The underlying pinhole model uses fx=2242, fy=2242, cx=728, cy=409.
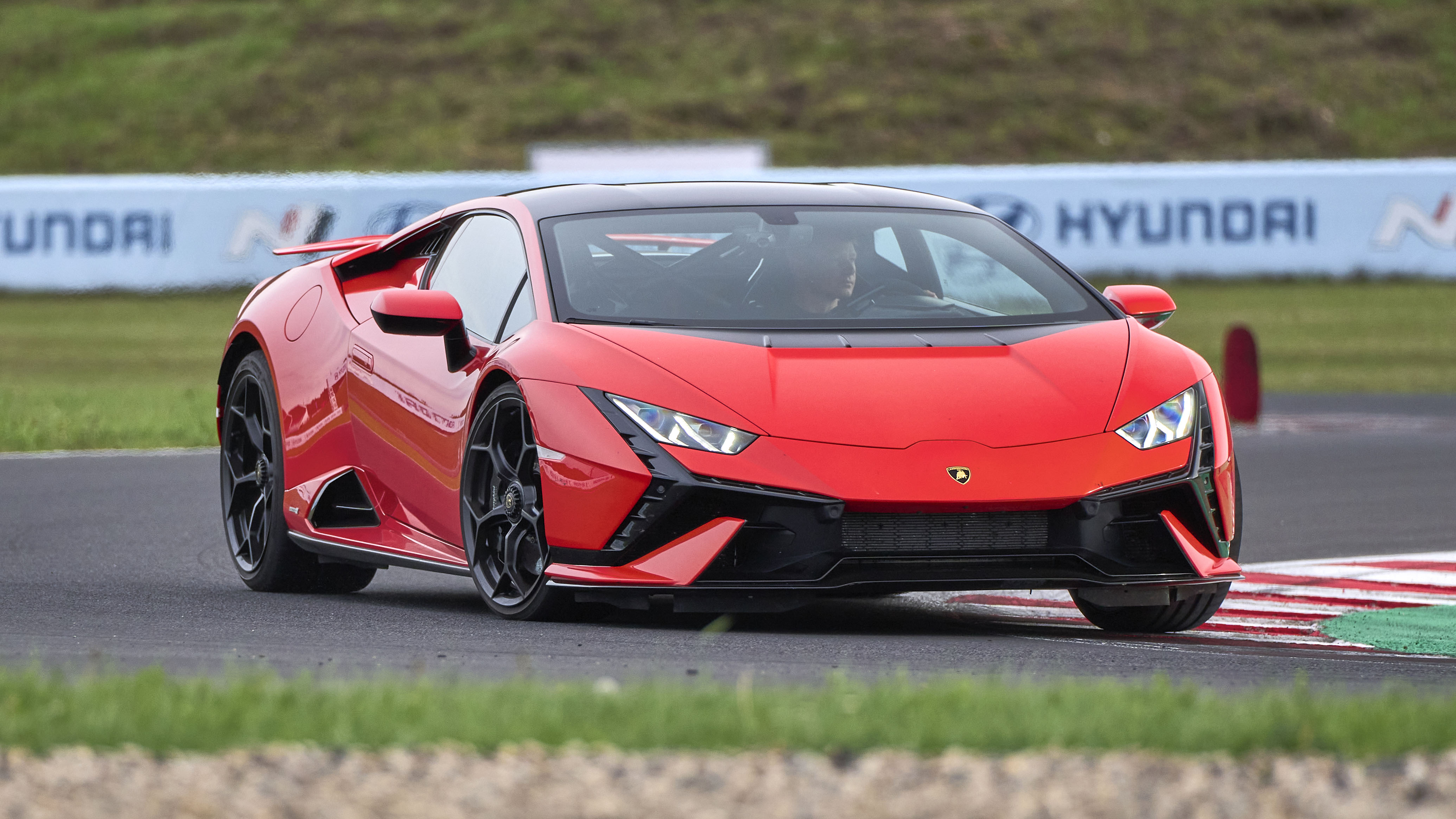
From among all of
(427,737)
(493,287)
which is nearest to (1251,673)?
(427,737)

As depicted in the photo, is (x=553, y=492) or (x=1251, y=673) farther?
(x=553, y=492)

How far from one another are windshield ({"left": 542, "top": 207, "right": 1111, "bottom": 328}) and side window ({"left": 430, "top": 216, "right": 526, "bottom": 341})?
15 centimetres

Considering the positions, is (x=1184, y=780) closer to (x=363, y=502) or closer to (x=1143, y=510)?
(x=1143, y=510)

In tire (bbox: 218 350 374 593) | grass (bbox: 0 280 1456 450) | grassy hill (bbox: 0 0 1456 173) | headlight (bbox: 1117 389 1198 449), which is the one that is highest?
headlight (bbox: 1117 389 1198 449)

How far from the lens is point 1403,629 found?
6.75 m

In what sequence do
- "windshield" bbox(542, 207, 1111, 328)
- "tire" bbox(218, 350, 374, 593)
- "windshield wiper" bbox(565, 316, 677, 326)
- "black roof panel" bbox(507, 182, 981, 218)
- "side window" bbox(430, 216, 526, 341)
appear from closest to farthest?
1. "windshield wiper" bbox(565, 316, 677, 326)
2. "windshield" bbox(542, 207, 1111, 328)
3. "side window" bbox(430, 216, 526, 341)
4. "black roof panel" bbox(507, 182, 981, 218)
5. "tire" bbox(218, 350, 374, 593)

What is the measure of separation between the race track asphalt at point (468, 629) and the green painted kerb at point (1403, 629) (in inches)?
17.3

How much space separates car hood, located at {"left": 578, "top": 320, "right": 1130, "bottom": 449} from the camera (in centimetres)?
563

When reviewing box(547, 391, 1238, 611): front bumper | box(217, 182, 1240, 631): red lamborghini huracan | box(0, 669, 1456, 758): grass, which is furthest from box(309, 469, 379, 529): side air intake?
box(0, 669, 1456, 758): grass

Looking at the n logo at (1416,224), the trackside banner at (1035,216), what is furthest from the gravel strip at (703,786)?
the n logo at (1416,224)

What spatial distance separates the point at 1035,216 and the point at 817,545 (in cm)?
1890

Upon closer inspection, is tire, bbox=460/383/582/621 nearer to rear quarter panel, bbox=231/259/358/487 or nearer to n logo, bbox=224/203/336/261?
rear quarter panel, bbox=231/259/358/487

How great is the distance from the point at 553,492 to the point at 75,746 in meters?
2.27

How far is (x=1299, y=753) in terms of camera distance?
11.8 feet
